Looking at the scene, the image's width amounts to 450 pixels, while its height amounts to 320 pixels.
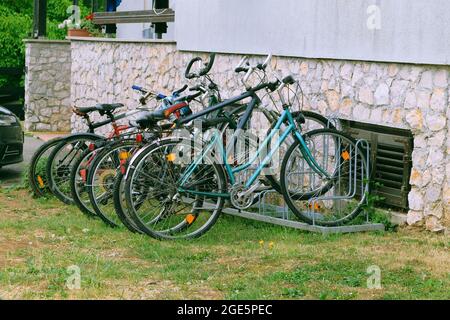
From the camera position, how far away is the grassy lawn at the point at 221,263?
20.1 feet

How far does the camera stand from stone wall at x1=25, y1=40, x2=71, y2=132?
18578 millimetres

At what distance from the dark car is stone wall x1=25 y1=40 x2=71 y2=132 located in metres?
6.48

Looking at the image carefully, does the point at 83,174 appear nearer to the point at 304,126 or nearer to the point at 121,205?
the point at 121,205

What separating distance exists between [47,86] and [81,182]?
10.0m

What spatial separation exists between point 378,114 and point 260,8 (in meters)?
2.17

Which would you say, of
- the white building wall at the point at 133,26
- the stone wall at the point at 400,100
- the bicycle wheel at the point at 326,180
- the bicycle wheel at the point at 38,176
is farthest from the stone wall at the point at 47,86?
the bicycle wheel at the point at 326,180

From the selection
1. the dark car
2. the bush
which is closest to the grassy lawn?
the dark car

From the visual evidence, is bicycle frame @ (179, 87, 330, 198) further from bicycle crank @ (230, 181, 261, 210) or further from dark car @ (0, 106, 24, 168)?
dark car @ (0, 106, 24, 168)

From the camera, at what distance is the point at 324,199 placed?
8.28m

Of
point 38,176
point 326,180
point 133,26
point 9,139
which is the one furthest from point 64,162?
point 133,26

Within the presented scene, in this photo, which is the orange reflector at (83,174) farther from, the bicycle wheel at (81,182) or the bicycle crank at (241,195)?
the bicycle crank at (241,195)

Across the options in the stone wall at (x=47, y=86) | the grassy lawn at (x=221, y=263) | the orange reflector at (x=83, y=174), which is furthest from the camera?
the stone wall at (x=47, y=86)

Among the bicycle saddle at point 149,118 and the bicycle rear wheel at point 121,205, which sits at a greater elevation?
the bicycle saddle at point 149,118

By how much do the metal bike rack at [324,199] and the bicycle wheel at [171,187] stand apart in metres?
0.66
